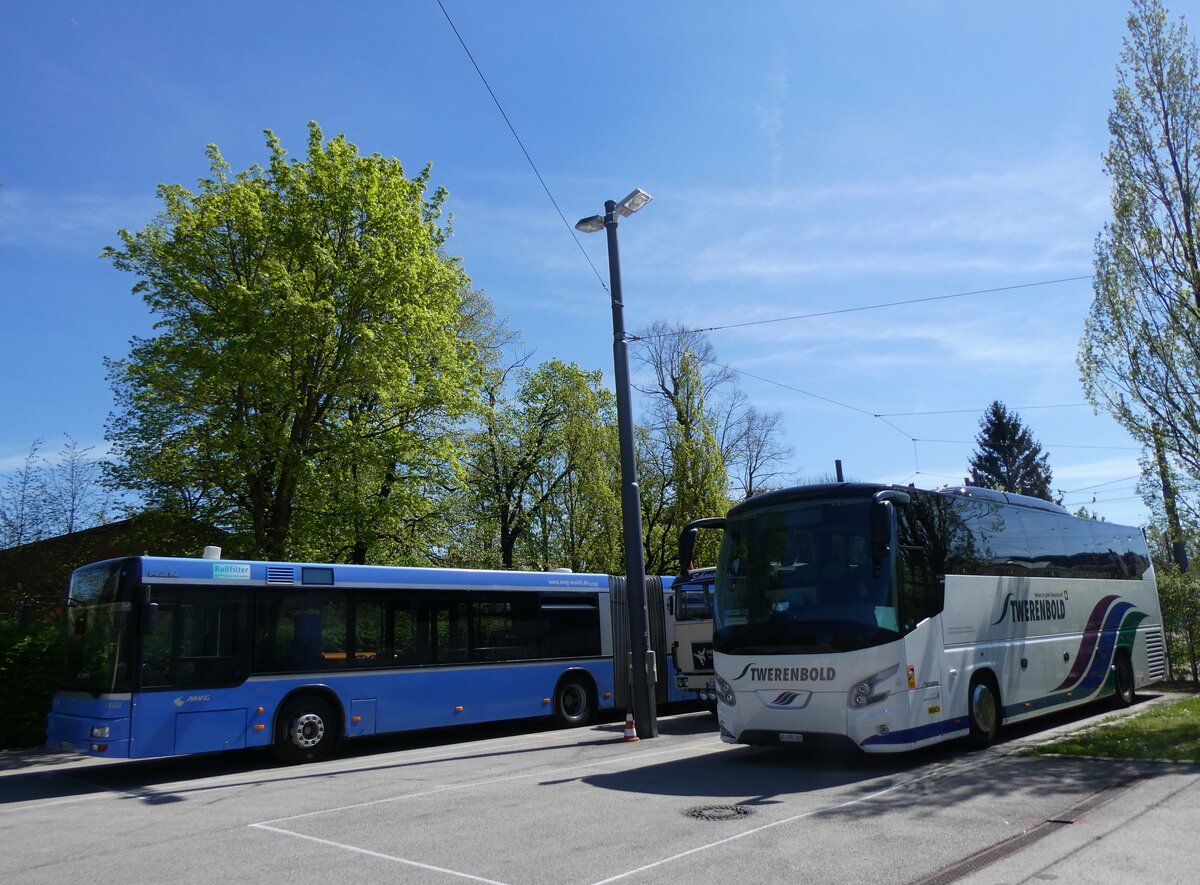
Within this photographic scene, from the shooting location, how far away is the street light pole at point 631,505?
14.5 meters

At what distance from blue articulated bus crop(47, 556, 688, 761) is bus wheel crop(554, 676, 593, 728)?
1.1 inches

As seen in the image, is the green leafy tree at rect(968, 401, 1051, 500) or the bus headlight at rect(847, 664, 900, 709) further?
the green leafy tree at rect(968, 401, 1051, 500)

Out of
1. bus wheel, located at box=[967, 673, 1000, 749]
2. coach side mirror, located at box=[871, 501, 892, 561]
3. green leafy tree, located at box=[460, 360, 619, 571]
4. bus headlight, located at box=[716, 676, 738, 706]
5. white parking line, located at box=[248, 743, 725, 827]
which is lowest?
white parking line, located at box=[248, 743, 725, 827]

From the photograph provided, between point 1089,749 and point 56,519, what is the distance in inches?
926

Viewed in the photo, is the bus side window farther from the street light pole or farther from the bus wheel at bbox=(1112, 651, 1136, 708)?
the bus wheel at bbox=(1112, 651, 1136, 708)

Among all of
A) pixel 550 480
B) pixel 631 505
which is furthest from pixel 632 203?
A: pixel 550 480

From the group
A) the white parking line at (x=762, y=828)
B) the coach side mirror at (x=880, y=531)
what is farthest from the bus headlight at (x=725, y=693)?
the coach side mirror at (x=880, y=531)

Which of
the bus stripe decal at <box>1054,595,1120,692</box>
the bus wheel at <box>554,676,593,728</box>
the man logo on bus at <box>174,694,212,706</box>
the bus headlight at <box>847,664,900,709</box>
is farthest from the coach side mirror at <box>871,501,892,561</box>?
the man logo on bus at <box>174,694,212,706</box>

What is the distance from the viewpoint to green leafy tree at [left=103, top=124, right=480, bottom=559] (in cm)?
1897

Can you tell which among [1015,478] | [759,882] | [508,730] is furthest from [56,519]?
[1015,478]

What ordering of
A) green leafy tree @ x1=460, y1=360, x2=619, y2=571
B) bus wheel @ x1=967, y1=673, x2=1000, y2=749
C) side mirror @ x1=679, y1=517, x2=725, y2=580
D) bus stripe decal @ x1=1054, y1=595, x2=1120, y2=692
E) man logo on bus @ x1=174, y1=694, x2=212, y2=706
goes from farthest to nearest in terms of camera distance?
green leafy tree @ x1=460, y1=360, x2=619, y2=571 → bus stripe decal @ x1=1054, y1=595, x2=1120, y2=692 → man logo on bus @ x1=174, y1=694, x2=212, y2=706 → side mirror @ x1=679, y1=517, x2=725, y2=580 → bus wheel @ x1=967, y1=673, x2=1000, y2=749

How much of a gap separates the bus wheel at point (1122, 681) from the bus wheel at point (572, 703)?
9.67 meters

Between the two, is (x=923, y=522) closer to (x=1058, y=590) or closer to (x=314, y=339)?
(x=1058, y=590)

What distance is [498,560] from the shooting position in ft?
98.3
